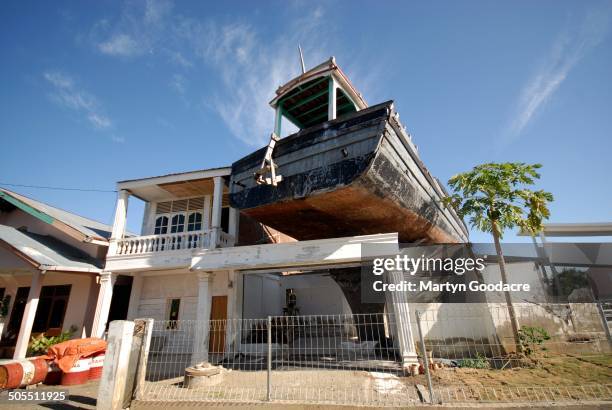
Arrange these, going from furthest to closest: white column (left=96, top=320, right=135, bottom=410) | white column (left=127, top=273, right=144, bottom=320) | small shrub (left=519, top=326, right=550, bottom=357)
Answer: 1. white column (left=127, top=273, right=144, bottom=320)
2. small shrub (left=519, top=326, right=550, bottom=357)
3. white column (left=96, top=320, right=135, bottom=410)

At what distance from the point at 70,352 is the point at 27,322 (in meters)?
3.98

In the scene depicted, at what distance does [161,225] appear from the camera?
503 inches

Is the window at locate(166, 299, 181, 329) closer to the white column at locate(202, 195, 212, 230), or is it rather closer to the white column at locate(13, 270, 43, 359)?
the white column at locate(202, 195, 212, 230)

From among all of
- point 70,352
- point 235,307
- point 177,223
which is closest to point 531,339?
point 235,307

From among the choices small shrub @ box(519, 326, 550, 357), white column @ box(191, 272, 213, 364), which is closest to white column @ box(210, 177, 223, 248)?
white column @ box(191, 272, 213, 364)

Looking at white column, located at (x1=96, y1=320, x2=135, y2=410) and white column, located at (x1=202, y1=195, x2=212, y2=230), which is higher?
white column, located at (x1=202, y1=195, x2=212, y2=230)

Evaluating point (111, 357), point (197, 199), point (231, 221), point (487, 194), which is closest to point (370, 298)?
point (487, 194)

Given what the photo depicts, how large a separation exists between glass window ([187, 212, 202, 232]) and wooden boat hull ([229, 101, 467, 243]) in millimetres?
3746

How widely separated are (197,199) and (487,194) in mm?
10656

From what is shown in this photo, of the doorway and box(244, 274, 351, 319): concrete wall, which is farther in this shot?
box(244, 274, 351, 319): concrete wall

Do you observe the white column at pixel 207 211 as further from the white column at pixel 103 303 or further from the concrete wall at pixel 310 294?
the concrete wall at pixel 310 294

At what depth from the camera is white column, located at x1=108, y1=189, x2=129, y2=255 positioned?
11.1m

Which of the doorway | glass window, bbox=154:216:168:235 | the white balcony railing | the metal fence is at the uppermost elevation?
glass window, bbox=154:216:168:235

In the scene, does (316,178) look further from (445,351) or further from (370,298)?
(445,351)
